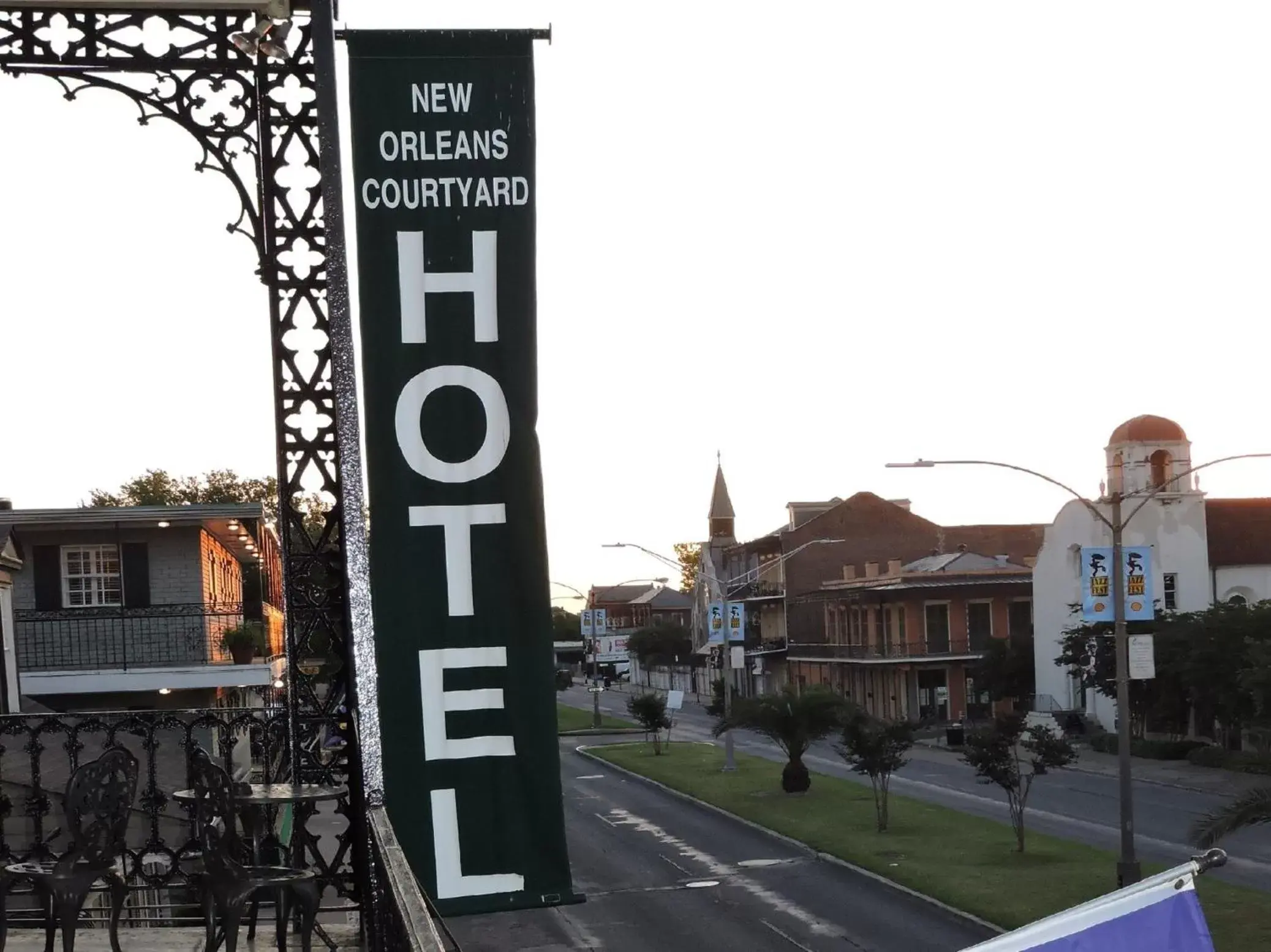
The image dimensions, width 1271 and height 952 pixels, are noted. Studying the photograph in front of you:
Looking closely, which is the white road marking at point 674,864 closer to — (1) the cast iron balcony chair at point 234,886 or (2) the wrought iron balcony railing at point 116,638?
(2) the wrought iron balcony railing at point 116,638

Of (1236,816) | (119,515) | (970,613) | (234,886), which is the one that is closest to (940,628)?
(970,613)

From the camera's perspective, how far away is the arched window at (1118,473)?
6412 cm

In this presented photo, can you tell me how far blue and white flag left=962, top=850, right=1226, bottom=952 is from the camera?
13.2 feet

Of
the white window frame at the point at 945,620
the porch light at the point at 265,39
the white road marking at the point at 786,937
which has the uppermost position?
the porch light at the point at 265,39

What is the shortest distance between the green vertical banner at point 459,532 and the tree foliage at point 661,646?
132578 mm

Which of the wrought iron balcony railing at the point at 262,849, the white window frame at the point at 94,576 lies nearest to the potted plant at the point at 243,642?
the white window frame at the point at 94,576

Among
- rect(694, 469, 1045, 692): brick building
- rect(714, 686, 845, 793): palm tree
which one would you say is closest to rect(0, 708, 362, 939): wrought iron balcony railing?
rect(714, 686, 845, 793): palm tree

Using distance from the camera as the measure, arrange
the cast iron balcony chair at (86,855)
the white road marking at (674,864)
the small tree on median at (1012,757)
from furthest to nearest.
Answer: the white road marking at (674,864) → the small tree on median at (1012,757) → the cast iron balcony chair at (86,855)

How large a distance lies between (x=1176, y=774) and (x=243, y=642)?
32.1 m

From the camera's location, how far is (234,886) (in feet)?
21.8

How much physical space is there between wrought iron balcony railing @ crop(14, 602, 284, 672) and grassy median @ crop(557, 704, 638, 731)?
46.7 meters

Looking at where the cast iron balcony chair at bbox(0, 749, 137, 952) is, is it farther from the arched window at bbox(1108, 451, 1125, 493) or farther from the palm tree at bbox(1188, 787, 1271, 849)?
the arched window at bbox(1108, 451, 1125, 493)

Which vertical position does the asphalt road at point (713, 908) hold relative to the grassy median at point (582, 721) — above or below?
above

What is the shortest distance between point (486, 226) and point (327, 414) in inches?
60.1
